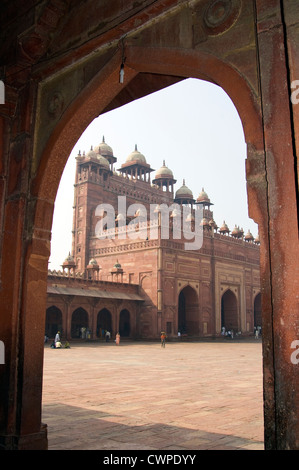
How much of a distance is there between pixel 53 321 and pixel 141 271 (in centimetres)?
636

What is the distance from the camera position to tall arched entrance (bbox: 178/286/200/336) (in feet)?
97.1

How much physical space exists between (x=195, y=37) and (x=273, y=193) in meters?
1.31

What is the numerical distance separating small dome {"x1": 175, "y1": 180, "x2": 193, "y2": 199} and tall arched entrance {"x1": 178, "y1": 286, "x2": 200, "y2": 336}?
512 inches

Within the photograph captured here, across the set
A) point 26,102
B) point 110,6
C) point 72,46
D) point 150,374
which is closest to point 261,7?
point 110,6

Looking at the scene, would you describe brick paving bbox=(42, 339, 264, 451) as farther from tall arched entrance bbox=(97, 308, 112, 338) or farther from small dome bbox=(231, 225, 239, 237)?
small dome bbox=(231, 225, 239, 237)

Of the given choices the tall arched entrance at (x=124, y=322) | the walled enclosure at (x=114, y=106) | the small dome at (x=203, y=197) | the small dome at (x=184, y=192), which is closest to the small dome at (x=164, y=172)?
the small dome at (x=184, y=192)

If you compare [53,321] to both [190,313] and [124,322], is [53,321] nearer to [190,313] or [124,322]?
[124,322]

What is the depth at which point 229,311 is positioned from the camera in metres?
33.8

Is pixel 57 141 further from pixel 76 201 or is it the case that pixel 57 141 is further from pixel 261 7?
pixel 76 201

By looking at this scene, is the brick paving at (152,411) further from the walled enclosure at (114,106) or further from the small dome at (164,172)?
the small dome at (164,172)

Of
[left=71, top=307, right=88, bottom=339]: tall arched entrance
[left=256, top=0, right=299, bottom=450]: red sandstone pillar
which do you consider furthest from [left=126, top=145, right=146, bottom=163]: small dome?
[left=256, top=0, right=299, bottom=450]: red sandstone pillar

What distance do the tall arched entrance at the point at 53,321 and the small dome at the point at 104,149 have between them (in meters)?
18.3

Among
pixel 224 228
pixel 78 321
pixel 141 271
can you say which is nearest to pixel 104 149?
pixel 224 228

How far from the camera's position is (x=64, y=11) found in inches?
150
